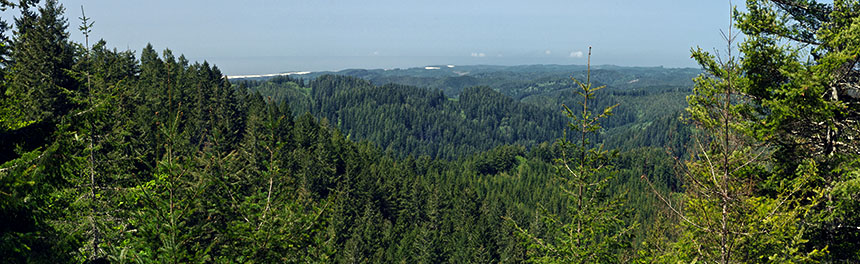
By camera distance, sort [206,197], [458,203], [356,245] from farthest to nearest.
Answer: [458,203]
[356,245]
[206,197]

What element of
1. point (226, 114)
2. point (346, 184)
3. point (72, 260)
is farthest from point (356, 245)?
point (72, 260)

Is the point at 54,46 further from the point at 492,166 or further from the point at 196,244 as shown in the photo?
the point at 492,166

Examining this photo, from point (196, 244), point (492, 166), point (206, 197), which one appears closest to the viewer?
point (196, 244)

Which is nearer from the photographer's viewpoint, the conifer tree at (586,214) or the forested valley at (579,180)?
the forested valley at (579,180)

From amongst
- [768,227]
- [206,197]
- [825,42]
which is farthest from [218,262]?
[825,42]

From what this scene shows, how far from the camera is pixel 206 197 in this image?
23.8 feet

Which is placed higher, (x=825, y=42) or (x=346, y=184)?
(x=825, y=42)

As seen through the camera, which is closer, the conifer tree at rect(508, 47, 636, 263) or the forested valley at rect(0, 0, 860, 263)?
the forested valley at rect(0, 0, 860, 263)

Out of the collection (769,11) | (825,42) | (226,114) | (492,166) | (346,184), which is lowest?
(492,166)

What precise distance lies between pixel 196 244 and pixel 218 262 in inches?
18.4

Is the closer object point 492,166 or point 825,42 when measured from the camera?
point 825,42

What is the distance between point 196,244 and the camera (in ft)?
21.8

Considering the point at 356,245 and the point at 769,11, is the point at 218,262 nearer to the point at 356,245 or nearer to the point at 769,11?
the point at 769,11

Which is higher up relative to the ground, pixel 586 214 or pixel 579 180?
pixel 579 180
